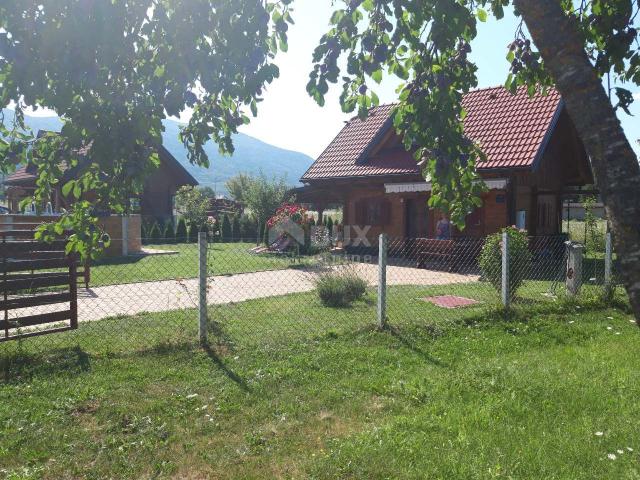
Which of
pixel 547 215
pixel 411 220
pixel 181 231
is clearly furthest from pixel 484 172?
pixel 181 231

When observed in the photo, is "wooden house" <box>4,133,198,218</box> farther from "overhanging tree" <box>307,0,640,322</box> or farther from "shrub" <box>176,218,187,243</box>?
"overhanging tree" <box>307,0,640,322</box>

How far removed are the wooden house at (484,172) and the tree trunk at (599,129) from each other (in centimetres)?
1311

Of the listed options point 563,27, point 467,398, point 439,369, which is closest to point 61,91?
point 563,27

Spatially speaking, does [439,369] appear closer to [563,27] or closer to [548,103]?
[563,27]

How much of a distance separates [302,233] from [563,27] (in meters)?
16.6

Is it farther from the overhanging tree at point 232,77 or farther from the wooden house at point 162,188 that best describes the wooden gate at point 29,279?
the wooden house at point 162,188

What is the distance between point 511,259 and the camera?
30.0 feet

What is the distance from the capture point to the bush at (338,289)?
918 centimetres

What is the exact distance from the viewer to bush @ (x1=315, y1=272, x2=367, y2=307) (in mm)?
9180

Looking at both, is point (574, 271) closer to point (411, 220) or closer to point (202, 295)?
point (202, 295)

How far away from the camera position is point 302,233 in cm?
1864

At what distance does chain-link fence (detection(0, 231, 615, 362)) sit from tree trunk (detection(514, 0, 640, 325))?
466cm

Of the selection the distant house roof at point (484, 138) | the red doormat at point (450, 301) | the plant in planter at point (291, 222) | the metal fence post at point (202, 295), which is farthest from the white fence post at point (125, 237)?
the metal fence post at point (202, 295)

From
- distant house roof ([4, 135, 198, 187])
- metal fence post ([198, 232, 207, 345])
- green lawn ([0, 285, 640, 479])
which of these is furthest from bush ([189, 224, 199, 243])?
metal fence post ([198, 232, 207, 345])
